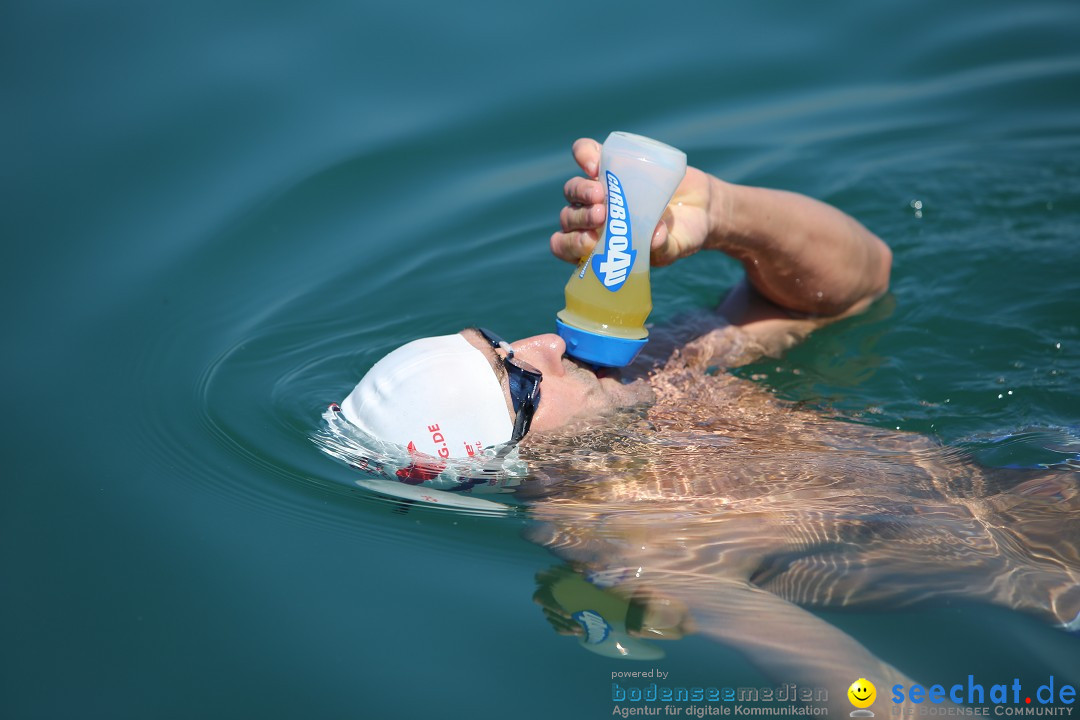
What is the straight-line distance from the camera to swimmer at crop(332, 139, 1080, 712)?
2.94 meters

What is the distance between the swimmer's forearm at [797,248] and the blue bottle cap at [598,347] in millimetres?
640

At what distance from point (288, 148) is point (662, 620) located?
366 centimetres

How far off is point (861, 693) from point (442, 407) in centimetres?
147

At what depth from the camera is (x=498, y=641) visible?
2859 millimetres

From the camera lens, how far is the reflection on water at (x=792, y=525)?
9.41 feet

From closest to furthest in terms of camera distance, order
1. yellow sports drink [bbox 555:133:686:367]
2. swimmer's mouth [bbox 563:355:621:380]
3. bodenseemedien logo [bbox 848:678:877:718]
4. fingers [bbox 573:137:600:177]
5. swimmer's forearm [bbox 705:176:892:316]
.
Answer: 1. bodenseemedien logo [bbox 848:678:877:718]
2. yellow sports drink [bbox 555:133:686:367]
3. fingers [bbox 573:137:600:177]
4. swimmer's mouth [bbox 563:355:621:380]
5. swimmer's forearm [bbox 705:176:892:316]

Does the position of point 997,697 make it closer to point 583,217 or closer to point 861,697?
point 861,697

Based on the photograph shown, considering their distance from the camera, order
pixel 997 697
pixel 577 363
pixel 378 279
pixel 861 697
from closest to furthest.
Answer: pixel 861 697, pixel 997 697, pixel 577 363, pixel 378 279

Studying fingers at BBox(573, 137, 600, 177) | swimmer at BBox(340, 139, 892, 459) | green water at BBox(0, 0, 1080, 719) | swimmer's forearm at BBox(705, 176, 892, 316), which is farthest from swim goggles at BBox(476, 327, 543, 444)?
swimmer's forearm at BBox(705, 176, 892, 316)

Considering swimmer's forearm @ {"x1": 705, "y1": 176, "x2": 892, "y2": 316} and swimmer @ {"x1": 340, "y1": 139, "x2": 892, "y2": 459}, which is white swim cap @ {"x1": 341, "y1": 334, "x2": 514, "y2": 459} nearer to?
swimmer @ {"x1": 340, "y1": 139, "x2": 892, "y2": 459}

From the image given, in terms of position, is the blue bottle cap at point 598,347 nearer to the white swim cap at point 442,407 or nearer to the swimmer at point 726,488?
the swimmer at point 726,488

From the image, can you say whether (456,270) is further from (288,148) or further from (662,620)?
(662,620)

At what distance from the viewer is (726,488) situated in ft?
10.6

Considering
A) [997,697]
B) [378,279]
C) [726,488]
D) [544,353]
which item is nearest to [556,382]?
[544,353]
